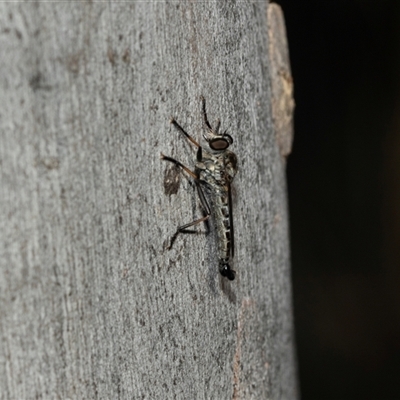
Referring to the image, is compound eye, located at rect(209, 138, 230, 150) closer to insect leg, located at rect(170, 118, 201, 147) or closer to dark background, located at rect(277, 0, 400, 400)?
insect leg, located at rect(170, 118, 201, 147)

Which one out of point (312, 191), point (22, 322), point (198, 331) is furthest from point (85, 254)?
point (312, 191)

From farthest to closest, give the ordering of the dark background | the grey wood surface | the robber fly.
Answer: the dark background < the robber fly < the grey wood surface

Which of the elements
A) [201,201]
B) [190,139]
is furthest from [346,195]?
[190,139]

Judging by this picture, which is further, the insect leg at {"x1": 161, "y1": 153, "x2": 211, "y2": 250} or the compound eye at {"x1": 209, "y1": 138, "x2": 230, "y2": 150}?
the compound eye at {"x1": 209, "y1": 138, "x2": 230, "y2": 150}

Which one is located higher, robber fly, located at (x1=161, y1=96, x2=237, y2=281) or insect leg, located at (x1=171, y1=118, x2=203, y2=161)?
insect leg, located at (x1=171, y1=118, x2=203, y2=161)

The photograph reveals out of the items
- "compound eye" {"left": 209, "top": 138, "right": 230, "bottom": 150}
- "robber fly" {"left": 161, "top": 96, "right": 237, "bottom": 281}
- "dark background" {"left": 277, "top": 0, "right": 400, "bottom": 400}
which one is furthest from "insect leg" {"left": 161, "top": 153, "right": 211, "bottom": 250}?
"dark background" {"left": 277, "top": 0, "right": 400, "bottom": 400}

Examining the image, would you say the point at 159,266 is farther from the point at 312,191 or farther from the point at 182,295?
the point at 312,191
